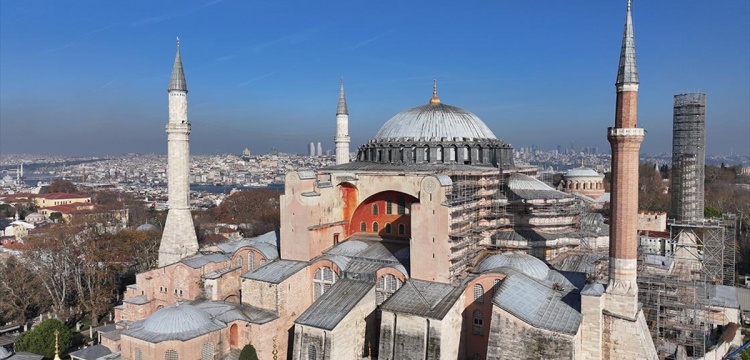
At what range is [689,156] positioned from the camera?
2825 centimetres

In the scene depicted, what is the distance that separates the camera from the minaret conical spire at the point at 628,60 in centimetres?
1400

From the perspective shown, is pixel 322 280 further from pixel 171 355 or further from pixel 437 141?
pixel 437 141

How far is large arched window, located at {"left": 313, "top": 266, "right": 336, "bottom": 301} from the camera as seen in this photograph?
55.9ft

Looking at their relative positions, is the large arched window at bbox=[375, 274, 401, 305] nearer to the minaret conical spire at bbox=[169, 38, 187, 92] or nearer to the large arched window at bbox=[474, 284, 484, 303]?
the large arched window at bbox=[474, 284, 484, 303]

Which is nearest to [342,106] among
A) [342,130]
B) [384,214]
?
[342,130]

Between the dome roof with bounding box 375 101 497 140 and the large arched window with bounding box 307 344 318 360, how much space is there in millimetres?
9478

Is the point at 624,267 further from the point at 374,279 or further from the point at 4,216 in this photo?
the point at 4,216

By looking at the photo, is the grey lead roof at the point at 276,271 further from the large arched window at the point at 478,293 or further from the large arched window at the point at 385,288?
the large arched window at the point at 478,293

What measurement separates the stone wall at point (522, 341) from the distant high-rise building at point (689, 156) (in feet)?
63.7

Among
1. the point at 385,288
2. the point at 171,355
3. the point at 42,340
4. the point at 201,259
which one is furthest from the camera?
the point at 201,259

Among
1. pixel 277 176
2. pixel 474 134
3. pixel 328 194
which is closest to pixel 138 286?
pixel 328 194

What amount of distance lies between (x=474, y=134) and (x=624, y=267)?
878 centimetres

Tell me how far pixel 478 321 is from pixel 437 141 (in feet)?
25.1

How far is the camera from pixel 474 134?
20984 mm
